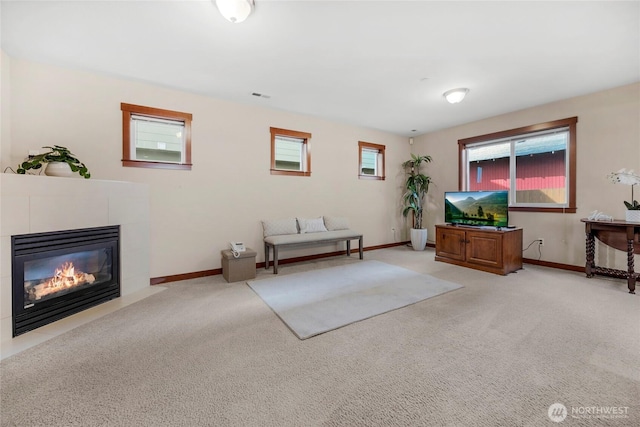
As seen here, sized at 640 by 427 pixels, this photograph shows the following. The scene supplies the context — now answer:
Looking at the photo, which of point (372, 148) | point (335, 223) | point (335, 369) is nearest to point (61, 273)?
point (335, 369)

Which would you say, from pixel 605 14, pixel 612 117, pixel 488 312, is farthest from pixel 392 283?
pixel 612 117

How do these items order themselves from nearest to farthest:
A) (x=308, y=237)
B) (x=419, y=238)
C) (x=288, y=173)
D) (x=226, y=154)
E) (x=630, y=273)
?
1. (x=630, y=273)
2. (x=226, y=154)
3. (x=308, y=237)
4. (x=288, y=173)
5. (x=419, y=238)

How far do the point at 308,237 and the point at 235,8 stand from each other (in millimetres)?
3168

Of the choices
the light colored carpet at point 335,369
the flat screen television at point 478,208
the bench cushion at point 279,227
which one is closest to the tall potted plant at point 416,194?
the flat screen television at point 478,208

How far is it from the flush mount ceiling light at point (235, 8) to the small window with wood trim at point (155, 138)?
85.4 inches

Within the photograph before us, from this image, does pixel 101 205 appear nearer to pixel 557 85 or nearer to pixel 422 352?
pixel 422 352

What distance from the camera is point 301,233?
4.66 metres

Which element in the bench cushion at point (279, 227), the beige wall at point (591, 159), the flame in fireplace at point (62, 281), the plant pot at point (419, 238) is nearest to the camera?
the flame in fireplace at point (62, 281)

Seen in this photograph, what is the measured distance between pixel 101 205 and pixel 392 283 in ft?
12.1

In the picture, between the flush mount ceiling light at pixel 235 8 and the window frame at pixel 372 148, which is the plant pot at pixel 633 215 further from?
the flush mount ceiling light at pixel 235 8

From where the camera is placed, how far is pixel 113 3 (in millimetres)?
2104

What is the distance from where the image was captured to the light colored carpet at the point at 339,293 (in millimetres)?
2529

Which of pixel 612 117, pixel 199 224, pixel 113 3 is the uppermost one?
pixel 113 3

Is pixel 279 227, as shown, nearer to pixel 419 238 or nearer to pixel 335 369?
pixel 335 369
